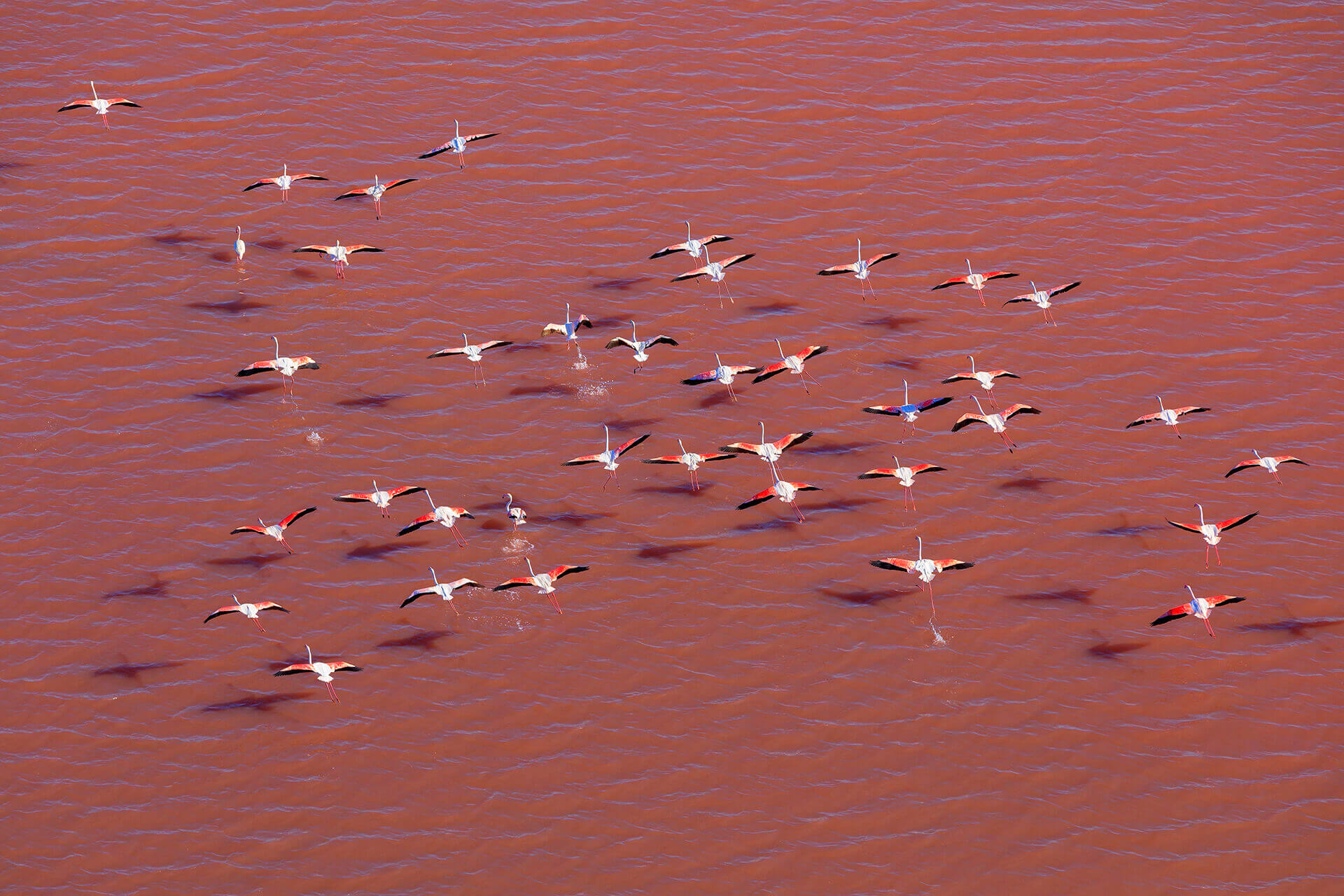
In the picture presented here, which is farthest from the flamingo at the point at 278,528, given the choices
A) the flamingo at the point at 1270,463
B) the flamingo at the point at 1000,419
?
the flamingo at the point at 1270,463

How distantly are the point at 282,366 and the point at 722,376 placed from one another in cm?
654

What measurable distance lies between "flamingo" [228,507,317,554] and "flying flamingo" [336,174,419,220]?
6.54m

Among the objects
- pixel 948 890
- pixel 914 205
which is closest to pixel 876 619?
pixel 948 890

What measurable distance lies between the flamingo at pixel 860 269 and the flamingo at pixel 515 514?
5.97 m

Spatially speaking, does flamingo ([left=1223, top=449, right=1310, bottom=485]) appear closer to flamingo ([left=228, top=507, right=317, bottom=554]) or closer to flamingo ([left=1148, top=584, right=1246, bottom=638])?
flamingo ([left=1148, top=584, right=1246, bottom=638])

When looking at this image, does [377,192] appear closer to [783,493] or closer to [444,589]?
[444,589]

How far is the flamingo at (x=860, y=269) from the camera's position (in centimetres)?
2448

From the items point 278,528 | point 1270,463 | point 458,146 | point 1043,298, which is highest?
point 458,146

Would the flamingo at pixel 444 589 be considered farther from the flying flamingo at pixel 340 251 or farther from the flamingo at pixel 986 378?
the flamingo at pixel 986 378

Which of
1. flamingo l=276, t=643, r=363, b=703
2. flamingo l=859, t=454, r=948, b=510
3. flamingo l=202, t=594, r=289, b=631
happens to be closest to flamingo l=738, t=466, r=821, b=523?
flamingo l=859, t=454, r=948, b=510

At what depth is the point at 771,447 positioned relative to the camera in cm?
2200

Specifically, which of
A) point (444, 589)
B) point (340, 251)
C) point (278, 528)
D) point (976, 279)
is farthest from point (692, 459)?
point (340, 251)

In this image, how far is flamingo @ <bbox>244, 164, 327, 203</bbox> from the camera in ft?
84.6

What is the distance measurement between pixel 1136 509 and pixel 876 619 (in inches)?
176
